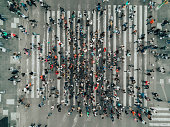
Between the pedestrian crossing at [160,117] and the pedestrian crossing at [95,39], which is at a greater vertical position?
the pedestrian crossing at [95,39]

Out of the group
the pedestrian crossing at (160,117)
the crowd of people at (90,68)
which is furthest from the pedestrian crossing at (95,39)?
the pedestrian crossing at (160,117)

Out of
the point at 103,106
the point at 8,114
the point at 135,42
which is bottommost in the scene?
the point at 8,114

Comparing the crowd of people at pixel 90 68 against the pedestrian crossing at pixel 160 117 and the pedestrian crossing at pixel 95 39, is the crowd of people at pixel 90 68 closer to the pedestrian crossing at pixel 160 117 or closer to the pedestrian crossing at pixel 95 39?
the pedestrian crossing at pixel 95 39

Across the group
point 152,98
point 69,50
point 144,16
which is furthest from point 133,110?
point 144,16

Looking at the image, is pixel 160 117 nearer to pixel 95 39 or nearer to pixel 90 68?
pixel 90 68

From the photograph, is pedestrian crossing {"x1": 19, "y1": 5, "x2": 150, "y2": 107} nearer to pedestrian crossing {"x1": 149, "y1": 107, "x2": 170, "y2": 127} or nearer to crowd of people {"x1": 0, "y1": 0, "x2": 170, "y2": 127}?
crowd of people {"x1": 0, "y1": 0, "x2": 170, "y2": 127}

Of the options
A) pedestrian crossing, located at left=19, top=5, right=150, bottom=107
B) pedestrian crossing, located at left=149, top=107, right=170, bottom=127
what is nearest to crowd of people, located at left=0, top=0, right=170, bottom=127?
pedestrian crossing, located at left=19, top=5, right=150, bottom=107

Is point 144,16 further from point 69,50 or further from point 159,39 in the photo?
point 69,50

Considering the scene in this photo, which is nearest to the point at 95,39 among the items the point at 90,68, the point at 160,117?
the point at 90,68

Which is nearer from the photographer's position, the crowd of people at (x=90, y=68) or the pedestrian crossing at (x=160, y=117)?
the crowd of people at (x=90, y=68)
